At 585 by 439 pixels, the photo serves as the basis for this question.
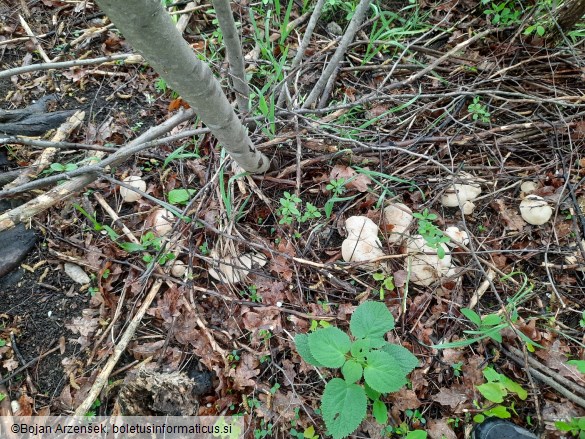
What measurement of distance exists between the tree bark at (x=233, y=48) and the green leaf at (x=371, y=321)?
133 centimetres

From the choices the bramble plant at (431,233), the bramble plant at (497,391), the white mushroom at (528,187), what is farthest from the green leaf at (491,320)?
the white mushroom at (528,187)

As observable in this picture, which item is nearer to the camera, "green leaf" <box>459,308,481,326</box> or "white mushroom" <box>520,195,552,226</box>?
"green leaf" <box>459,308,481,326</box>

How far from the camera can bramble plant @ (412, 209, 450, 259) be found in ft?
6.53

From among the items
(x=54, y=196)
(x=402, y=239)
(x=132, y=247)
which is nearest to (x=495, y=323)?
(x=402, y=239)

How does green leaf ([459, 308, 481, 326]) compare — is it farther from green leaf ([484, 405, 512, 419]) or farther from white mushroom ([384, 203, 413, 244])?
white mushroom ([384, 203, 413, 244])

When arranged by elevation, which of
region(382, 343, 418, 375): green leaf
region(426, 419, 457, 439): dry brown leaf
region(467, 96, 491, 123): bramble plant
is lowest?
region(426, 419, 457, 439): dry brown leaf

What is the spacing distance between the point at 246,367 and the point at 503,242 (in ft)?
5.38

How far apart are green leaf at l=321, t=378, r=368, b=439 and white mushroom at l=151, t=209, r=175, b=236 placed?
4.30 feet

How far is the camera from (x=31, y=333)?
219 centimetres

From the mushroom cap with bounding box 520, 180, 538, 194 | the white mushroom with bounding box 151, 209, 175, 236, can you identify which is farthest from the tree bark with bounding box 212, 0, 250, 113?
the mushroom cap with bounding box 520, 180, 538, 194

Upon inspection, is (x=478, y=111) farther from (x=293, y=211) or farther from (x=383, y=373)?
(x=383, y=373)

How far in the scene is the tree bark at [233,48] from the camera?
1.68 m

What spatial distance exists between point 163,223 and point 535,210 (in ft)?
7.17

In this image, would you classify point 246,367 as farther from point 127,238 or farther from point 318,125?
point 318,125
